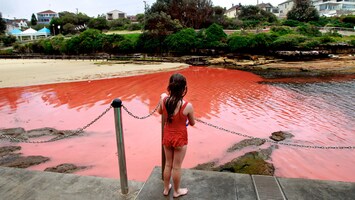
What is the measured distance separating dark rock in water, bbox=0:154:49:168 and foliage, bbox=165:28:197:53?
30.7 meters

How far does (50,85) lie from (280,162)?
16712 mm

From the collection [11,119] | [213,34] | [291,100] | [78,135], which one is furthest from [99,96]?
[213,34]

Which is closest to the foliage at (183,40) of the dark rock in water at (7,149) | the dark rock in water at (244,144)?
the dark rock in water at (244,144)

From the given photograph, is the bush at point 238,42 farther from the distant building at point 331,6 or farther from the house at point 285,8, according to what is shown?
the distant building at point 331,6

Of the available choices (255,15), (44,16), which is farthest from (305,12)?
(44,16)

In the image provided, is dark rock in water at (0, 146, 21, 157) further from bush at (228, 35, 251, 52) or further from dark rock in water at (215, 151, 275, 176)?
bush at (228, 35, 251, 52)

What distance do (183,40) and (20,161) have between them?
31.1 m

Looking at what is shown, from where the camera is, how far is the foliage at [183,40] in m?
35.7

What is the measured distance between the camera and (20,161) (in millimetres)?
6465

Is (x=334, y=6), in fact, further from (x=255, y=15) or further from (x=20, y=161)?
(x=20, y=161)

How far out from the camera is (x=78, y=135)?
27.5 feet

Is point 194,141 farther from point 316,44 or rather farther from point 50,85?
point 316,44

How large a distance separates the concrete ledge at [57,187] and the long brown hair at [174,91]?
1512 mm

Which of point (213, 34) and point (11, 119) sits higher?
point (213, 34)
